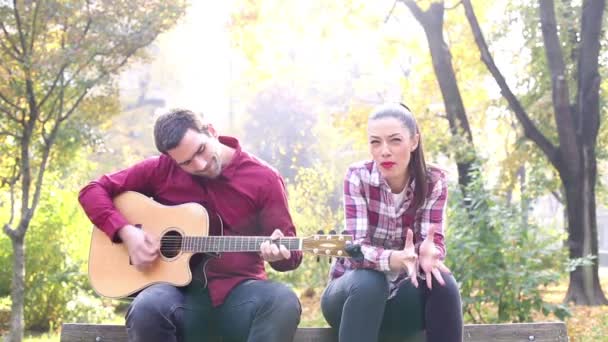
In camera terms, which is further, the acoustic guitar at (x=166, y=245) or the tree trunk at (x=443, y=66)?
the tree trunk at (x=443, y=66)

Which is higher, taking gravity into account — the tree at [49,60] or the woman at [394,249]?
the tree at [49,60]

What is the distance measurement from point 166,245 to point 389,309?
101 cm

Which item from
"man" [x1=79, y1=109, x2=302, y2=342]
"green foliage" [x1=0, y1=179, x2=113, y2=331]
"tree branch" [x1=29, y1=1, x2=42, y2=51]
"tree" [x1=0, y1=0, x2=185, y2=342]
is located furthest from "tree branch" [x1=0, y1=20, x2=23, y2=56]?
"man" [x1=79, y1=109, x2=302, y2=342]

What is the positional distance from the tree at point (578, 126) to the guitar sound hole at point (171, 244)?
6.73m

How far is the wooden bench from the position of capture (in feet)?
9.73

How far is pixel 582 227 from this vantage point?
29.0 feet

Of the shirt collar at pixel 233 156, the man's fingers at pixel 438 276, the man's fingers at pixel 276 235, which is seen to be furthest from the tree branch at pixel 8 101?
the man's fingers at pixel 438 276

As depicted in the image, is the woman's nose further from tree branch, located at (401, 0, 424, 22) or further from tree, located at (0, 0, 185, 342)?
tree branch, located at (401, 0, 424, 22)

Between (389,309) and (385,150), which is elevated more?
(385,150)

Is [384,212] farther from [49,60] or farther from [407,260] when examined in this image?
[49,60]

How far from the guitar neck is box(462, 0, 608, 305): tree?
6707 millimetres

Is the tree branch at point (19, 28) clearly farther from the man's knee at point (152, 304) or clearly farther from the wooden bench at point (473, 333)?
the man's knee at point (152, 304)

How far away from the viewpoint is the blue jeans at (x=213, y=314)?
2611 mm

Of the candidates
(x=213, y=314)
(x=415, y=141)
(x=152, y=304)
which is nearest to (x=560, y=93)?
(x=415, y=141)
